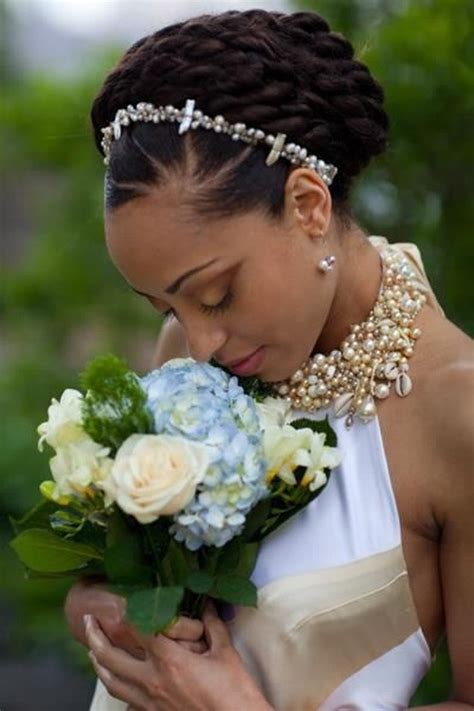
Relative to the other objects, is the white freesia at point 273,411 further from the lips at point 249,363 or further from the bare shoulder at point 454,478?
the bare shoulder at point 454,478

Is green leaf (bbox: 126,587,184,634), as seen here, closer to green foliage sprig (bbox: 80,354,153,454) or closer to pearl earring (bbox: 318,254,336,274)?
green foliage sprig (bbox: 80,354,153,454)

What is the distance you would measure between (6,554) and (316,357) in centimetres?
476

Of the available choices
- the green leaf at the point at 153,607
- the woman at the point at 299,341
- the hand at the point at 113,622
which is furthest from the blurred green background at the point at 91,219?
the green leaf at the point at 153,607

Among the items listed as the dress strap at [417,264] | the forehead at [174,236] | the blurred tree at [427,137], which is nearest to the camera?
the forehead at [174,236]

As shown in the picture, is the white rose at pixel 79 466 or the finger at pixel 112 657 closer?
the white rose at pixel 79 466

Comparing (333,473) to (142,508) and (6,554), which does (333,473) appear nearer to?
(142,508)

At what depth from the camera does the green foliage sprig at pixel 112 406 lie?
7.93 ft

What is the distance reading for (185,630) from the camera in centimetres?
259

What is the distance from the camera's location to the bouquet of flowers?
2.38m

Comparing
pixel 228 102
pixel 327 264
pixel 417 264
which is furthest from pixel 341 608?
pixel 228 102

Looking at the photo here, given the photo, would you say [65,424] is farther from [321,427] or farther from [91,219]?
[91,219]

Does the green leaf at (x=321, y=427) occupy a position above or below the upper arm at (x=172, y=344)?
above

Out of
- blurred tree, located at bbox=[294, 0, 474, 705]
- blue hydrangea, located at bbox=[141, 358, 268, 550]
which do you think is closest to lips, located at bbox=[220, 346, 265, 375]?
blue hydrangea, located at bbox=[141, 358, 268, 550]

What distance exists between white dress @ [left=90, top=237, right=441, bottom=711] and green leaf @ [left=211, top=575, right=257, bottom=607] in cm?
12
